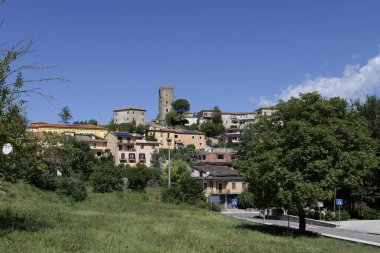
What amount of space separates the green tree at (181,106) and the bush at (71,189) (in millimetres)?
149900

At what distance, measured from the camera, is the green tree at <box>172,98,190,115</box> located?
192m

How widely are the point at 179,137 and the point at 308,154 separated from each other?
113 meters

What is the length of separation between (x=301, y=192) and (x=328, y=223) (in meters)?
22.5

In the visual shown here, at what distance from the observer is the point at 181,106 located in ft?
629

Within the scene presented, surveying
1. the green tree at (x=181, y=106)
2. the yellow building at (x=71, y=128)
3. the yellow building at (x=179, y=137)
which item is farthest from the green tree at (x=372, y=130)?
the green tree at (x=181, y=106)

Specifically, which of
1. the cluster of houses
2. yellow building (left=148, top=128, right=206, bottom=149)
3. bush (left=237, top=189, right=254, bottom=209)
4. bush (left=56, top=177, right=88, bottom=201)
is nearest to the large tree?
bush (left=56, top=177, right=88, bottom=201)

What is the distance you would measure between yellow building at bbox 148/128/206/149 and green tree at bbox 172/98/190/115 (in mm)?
49725

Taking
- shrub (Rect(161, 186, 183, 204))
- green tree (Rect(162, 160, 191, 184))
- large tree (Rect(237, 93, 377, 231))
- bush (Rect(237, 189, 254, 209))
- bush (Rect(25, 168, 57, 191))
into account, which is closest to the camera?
large tree (Rect(237, 93, 377, 231))

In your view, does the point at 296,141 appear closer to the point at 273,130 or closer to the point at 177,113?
the point at 273,130

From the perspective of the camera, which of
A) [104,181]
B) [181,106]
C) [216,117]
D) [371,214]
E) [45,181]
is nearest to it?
[45,181]

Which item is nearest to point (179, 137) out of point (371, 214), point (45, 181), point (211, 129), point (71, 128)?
point (71, 128)

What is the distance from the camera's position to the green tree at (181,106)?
19162 centimetres

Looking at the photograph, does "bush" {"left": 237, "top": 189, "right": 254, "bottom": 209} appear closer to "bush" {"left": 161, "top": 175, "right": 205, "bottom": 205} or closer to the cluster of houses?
the cluster of houses

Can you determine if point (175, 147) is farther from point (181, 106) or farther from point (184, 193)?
point (184, 193)
